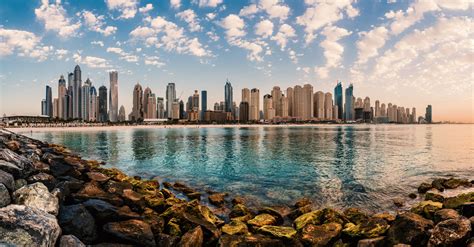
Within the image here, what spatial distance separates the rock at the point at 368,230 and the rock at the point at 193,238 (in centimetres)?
593

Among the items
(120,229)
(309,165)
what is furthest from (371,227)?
(309,165)

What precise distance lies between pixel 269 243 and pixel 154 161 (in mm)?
30100

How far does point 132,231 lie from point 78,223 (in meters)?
1.87

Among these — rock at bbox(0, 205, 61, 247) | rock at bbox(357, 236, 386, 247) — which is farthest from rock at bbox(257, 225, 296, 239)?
rock at bbox(0, 205, 61, 247)

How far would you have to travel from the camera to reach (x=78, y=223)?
940 centimetres

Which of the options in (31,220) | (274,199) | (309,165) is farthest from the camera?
(309,165)

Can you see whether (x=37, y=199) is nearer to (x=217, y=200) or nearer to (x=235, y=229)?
(x=235, y=229)

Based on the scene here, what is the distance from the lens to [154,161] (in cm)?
3688

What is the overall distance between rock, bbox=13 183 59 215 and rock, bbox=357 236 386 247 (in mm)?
11147

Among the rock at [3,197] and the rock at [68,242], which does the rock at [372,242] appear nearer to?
the rock at [68,242]

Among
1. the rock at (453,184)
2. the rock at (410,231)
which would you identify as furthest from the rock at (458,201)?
the rock at (453,184)

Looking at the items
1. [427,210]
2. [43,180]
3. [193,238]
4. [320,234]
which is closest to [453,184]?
[427,210]

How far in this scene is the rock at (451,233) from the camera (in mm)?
8758

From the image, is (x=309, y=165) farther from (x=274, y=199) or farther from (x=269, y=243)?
(x=269, y=243)
